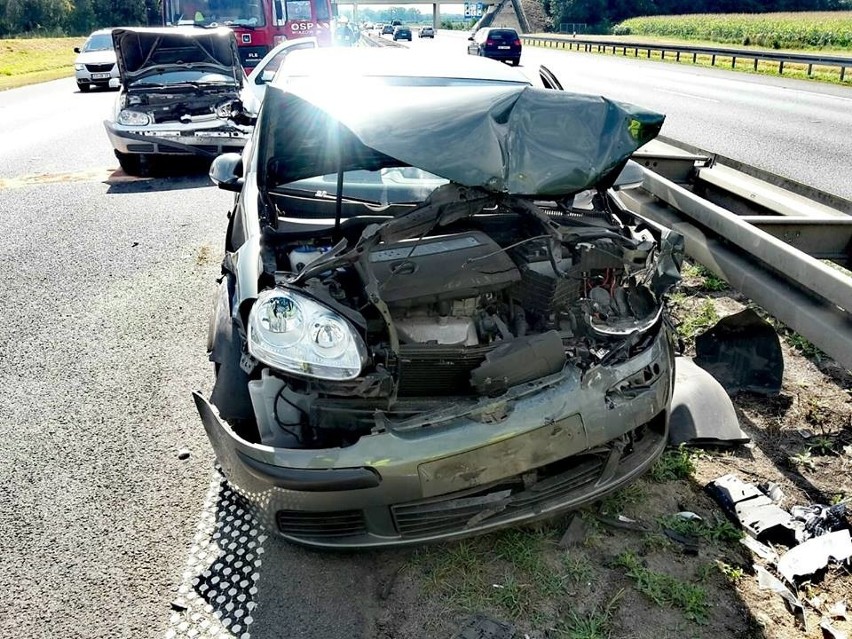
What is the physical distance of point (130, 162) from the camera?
9.68 metres

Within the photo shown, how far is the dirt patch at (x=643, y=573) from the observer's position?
2.45m

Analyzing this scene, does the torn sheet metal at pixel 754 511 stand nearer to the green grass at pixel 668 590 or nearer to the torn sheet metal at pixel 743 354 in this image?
the green grass at pixel 668 590

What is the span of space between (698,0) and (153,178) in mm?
80443

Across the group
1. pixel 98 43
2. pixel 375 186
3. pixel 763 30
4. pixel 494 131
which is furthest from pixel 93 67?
pixel 763 30

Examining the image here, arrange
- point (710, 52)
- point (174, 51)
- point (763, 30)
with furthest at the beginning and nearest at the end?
point (763, 30)
point (710, 52)
point (174, 51)

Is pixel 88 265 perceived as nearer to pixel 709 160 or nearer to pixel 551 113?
pixel 551 113

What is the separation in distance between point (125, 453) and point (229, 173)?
193 cm

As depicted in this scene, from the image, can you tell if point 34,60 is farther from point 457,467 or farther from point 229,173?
point 457,467

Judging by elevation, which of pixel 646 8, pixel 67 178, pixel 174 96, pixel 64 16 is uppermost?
pixel 64 16

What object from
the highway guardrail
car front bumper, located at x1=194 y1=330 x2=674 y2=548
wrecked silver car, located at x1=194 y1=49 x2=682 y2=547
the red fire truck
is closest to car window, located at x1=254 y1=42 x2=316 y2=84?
the red fire truck

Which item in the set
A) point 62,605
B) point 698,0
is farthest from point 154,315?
point 698,0

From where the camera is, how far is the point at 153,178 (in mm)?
9797

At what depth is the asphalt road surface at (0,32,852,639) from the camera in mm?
2559

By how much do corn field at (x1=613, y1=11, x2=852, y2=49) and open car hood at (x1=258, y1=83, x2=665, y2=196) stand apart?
115ft
